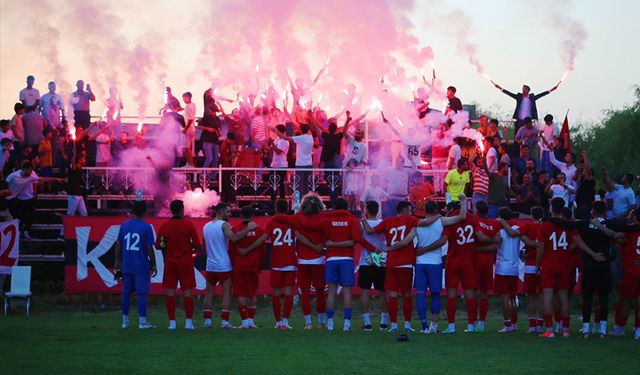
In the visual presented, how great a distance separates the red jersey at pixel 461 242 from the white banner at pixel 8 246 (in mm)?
9903

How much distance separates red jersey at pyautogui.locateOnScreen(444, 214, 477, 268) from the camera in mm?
17984

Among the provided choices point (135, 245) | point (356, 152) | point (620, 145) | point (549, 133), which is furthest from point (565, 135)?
point (620, 145)

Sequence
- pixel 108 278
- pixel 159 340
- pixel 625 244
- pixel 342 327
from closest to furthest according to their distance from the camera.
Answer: pixel 159 340 < pixel 625 244 < pixel 342 327 < pixel 108 278

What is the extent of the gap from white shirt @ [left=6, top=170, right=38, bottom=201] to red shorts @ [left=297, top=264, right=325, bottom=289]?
8846 millimetres

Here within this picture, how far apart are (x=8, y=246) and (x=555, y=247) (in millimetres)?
11734

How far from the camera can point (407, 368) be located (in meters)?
13.3

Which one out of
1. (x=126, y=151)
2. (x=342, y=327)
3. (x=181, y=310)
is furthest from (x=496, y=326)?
(x=126, y=151)

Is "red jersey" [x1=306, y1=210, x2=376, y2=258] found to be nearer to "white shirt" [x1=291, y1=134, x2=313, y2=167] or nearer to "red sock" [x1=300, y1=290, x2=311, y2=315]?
"red sock" [x1=300, y1=290, x2=311, y2=315]

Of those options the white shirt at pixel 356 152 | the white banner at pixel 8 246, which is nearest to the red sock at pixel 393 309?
the white shirt at pixel 356 152

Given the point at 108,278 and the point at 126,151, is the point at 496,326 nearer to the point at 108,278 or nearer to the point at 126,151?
the point at 108,278

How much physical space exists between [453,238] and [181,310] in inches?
304

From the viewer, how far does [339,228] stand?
58.9 ft

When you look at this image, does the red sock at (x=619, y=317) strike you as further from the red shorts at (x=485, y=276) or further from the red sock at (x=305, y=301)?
the red sock at (x=305, y=301)

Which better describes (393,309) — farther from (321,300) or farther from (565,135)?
(565,135)
